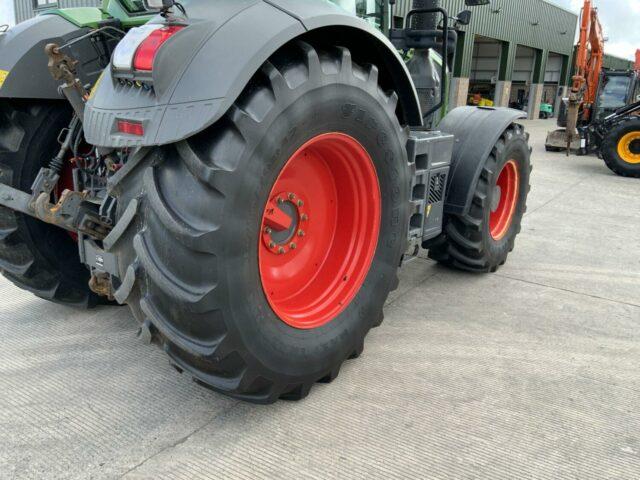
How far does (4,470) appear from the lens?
6.52 feet

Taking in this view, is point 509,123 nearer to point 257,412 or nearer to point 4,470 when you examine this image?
point 257,412

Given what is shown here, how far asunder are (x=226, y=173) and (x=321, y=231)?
3.27ft

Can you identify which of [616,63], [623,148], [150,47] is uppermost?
[616,63]

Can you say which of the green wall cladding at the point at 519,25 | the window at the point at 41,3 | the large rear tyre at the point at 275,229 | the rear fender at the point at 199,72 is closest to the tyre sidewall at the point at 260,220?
the large rear tyre at the point at 275,229

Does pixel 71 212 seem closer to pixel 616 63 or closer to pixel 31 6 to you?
pixel 31 6

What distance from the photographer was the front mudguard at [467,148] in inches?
142

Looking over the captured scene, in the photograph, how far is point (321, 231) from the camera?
2.65 meters

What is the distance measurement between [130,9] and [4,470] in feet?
7.51

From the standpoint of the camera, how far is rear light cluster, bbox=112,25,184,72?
176cm

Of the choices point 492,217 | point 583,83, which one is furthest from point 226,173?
point 583,83

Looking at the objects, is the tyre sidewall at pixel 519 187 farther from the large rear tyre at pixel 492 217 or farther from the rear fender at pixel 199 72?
the rear fender at pixel 199 72

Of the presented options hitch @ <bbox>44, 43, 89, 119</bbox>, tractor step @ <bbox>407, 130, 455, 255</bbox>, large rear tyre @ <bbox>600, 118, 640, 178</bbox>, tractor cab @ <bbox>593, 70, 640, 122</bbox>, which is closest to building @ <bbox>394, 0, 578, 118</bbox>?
tractor cab @ <bbox>593, 70, 640, 122</bbox>

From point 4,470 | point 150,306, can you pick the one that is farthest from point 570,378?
point 4,470

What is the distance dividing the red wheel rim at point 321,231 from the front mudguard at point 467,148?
123cm
